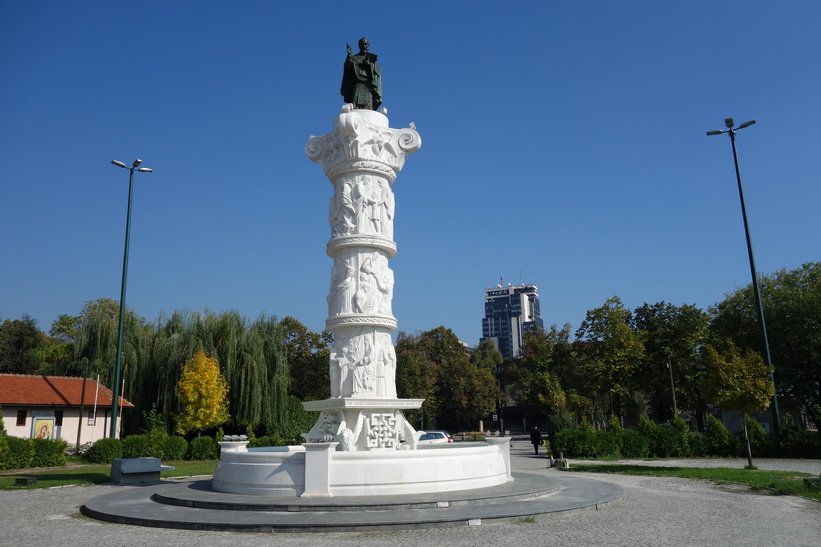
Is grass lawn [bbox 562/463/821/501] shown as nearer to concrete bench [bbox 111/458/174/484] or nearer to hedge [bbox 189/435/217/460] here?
concrete bench [bbox 111/458/174/484]

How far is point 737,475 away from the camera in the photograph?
54.2 feet

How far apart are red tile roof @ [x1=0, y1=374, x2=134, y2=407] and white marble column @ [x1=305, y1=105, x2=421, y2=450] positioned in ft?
61.8

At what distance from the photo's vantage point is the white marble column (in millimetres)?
13688

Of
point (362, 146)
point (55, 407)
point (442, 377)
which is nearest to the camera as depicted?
point (362, 146)

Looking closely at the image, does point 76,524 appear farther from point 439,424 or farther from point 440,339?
point 439,424

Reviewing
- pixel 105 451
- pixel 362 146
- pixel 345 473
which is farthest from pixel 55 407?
pixel 345 473

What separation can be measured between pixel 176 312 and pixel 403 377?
2110cm

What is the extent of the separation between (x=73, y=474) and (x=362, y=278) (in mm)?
12293

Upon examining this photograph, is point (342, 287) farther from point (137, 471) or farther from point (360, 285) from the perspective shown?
point (137, 471)

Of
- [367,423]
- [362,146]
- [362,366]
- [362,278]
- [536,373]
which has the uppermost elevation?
[362,146]

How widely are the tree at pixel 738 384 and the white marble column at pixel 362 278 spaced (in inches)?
469

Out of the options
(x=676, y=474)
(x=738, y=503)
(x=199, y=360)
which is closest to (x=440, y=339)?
(x=199, y=360)

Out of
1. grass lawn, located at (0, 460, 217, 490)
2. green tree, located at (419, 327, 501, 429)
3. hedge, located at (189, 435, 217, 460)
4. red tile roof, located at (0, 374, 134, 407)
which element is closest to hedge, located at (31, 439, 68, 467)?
grass lawn, located at (0, 460, 217, 490)

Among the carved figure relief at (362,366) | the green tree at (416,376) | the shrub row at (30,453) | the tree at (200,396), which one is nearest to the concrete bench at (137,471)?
the carved figure relief at (362,366)
